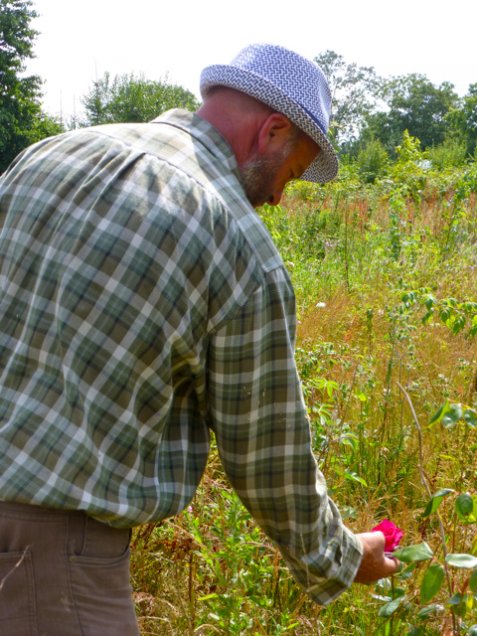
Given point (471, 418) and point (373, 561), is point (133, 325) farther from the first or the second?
point (373, 561)

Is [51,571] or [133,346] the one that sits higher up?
[133,346]

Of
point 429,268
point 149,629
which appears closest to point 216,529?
point 149,629

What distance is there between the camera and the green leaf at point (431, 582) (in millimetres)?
1588

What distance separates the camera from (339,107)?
7669 cm

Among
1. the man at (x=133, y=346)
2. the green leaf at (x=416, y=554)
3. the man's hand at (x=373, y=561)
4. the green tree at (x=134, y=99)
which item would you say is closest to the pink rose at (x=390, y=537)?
the man's hand at (x=373, y=561)

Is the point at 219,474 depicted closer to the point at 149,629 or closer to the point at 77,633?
the point at 149,629

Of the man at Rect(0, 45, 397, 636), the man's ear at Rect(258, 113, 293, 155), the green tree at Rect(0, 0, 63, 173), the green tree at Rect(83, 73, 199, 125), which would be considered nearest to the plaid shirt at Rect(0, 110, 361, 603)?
the man at Rect(0, 45, 397, 636)

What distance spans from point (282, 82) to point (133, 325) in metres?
0.62

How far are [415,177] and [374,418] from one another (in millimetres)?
4969

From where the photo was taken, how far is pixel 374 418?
3670 mm

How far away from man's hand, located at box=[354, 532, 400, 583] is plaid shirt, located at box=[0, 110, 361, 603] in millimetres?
414

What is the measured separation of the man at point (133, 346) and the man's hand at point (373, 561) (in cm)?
23

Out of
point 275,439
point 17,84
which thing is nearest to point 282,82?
point 275,439

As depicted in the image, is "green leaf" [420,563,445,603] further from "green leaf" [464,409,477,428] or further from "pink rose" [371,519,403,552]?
"pink rose" [371,519,403,552]
